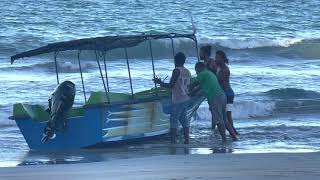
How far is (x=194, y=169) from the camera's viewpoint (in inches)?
392

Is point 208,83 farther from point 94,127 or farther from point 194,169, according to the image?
point 194,169

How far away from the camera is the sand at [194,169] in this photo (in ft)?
30.1

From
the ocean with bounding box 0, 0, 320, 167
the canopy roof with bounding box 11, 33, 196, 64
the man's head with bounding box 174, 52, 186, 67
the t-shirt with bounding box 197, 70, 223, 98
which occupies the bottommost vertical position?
the ocean with bounding box 0, 0, 320, 167

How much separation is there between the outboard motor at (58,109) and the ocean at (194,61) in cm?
37

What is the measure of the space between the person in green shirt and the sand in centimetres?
232

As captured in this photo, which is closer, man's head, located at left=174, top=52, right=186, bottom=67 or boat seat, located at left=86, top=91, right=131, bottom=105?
boat seat, located at left=86, top=91, right=131, bottom=105

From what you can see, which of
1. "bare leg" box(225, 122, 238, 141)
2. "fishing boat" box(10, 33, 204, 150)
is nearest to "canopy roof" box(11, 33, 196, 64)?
"fishing boat" box(10, 33, 204, 150)

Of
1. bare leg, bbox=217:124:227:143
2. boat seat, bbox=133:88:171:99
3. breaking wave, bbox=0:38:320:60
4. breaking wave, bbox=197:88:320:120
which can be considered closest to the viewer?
bare leg, bbox=217:124:227:143

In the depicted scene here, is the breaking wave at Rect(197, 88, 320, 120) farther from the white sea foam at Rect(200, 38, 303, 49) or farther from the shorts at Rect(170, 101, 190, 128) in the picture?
the white sea foam at Rect(200, 38, 303, 49)

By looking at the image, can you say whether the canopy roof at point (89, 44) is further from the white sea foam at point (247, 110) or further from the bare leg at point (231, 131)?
the white sea foam at point (247, 110)

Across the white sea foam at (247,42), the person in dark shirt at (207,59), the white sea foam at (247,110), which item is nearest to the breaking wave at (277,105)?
the white sea foam at (247,110)

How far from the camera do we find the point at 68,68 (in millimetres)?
27672

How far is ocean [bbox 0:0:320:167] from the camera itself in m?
14.7

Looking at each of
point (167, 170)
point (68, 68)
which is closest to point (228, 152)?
point (167, 170)
